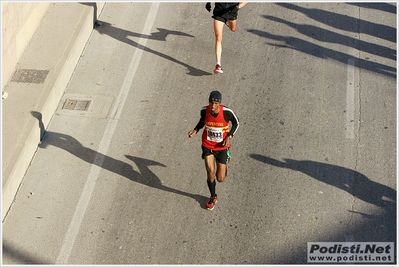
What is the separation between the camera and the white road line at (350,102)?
1091cm

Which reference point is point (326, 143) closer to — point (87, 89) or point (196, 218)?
point (196, 218)

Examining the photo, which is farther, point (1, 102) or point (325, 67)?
point (325, 67)

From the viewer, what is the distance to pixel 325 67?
40.3 feet

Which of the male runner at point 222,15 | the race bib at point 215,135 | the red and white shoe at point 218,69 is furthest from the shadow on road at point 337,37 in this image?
the race bib at point 215,135

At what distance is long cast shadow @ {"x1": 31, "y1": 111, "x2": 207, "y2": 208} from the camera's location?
10125 millimetres

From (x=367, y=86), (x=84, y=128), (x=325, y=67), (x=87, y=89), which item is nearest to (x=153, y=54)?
(x=87, y=89)

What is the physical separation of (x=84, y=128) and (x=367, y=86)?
5.01 meters

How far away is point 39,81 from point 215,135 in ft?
12.8

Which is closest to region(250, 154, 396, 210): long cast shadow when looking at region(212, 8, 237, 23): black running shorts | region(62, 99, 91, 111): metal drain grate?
region(212, 8, 237, 23): black running shorts

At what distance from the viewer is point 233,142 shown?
35.2 ft

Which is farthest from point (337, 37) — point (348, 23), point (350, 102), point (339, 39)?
point (350, 102)

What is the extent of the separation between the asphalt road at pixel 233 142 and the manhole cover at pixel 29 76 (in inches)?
24.1

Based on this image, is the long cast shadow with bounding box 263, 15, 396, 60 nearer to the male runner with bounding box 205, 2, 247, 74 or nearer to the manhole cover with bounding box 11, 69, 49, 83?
the male runner with bounding box 205, 2, 247, 74

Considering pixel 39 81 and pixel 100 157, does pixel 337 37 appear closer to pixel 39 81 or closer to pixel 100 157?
pixel 100 157
